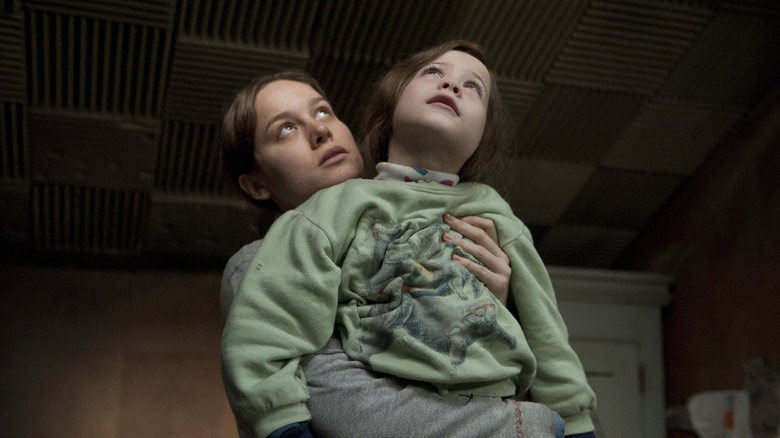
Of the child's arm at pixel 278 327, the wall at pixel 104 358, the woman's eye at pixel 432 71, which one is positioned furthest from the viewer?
the wall at pixel 104 358

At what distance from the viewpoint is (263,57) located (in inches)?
113

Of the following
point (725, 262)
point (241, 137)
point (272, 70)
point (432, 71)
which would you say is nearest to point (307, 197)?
point (241, 137)

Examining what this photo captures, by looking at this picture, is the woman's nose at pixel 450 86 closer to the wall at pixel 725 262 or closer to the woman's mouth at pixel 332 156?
the woman's mouth at pixel 332 156

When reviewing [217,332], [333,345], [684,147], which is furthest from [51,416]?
[684,147]

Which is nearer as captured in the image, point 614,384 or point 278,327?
point 278,327

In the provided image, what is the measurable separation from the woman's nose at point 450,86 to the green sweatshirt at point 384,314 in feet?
0.54

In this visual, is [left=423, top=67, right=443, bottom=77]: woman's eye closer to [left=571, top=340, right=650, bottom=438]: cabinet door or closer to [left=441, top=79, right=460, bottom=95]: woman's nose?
[left=441, top=79, right=460, bottom=95]: woman's nose

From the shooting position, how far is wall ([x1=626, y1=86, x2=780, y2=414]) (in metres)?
3.13

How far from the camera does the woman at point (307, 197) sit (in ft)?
3.83

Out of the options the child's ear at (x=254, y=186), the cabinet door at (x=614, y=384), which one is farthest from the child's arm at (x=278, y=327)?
the cabinet door at (x=614, y=384)

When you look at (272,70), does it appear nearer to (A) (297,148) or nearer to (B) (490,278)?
(A) (297,148)

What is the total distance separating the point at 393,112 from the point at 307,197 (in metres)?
0.25

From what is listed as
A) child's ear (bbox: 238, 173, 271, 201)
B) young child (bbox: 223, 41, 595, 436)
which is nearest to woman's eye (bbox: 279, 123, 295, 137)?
child's ear (bbox: 238, 173, 271, 201)

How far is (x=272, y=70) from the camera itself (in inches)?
115
